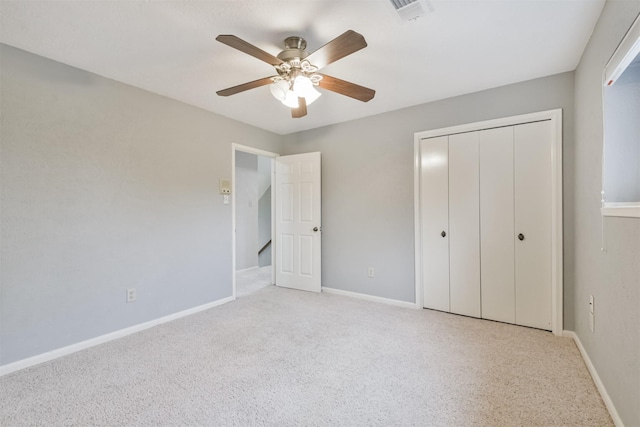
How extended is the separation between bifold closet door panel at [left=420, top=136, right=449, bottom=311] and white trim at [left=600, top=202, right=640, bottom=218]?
146cm

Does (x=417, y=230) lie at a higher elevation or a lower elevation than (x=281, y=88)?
lower

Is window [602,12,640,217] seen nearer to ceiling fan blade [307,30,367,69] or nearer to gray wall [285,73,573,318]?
gray wall [285,73,573,318]

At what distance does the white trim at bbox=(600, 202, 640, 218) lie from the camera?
4.05 feet

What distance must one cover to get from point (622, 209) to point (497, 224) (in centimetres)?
143

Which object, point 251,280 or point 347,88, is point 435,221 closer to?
point 347,88

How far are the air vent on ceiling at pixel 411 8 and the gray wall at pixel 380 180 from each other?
5.13 feet

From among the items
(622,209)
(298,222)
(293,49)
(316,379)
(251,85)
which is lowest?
(316,379)

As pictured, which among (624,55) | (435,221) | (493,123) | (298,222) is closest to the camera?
(624,55)

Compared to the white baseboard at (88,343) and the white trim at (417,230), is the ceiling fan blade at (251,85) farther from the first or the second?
the white baseboard at (88,343)

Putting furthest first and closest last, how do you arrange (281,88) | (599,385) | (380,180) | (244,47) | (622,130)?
(380,180) < (281,88) < (599,385) < (244,47) < (622,130)

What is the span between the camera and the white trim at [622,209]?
48.6 inches

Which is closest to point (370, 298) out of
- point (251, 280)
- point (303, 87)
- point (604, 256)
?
point (251, 280)

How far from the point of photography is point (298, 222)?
408 cm

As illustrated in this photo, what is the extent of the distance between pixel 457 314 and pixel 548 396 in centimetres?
132
